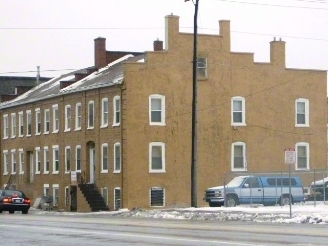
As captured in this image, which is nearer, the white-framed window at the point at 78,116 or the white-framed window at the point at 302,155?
the white-framed window at the point at 302,155

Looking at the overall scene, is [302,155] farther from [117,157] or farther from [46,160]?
[46,160]

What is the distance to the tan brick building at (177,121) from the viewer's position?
57.3 meters

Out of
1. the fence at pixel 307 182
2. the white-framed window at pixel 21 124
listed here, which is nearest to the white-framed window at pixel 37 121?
the white-framed window at pixel 21 124

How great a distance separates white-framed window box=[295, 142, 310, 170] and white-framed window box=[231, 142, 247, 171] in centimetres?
392

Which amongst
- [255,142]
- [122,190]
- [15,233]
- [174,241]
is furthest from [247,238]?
[255,142]

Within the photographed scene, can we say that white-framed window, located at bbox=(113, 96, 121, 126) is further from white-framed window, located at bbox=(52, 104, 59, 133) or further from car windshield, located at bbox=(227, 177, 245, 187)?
white-framed window, located at bbox=(52, 104, 59, 133)

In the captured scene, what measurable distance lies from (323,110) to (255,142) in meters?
5.97

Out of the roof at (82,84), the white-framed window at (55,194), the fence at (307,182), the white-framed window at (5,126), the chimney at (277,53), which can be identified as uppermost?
the chimney at (277,53)

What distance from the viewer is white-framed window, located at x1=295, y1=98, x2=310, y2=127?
62500mm

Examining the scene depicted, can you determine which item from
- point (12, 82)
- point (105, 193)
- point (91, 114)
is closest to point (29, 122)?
point (91, 114)

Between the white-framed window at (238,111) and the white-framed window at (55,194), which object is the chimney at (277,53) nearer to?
the white-framed window at (238,111)

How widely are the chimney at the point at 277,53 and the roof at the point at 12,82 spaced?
31.1 metres

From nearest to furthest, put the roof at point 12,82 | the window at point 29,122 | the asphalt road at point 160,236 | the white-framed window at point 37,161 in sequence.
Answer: the asphalt road at point 160,236 < the white-framed window at point 37,161 < the window at point 29,122 < the roof at point 12,82

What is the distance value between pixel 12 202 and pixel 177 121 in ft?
38.4
